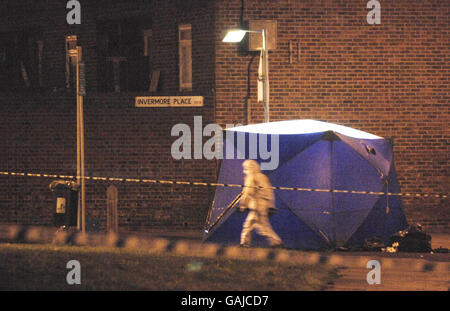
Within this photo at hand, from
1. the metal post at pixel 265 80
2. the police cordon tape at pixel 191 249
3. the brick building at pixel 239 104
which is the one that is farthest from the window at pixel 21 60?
the metal post at pixel 265 80

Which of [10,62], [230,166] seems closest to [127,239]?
[230,166]

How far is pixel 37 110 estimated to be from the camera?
20.0 metres

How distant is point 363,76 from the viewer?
1961 centimetres

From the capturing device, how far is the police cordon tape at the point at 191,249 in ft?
43.3

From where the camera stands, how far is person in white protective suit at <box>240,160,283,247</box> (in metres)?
15.0

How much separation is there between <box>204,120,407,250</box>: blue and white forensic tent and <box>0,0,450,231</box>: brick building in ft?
11.2

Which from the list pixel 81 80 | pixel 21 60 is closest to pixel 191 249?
pixel 81 80

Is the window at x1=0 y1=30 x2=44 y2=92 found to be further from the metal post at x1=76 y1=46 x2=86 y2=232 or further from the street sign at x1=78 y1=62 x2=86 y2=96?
the street sign at x1=78 y1=62 x2=86 y2=96

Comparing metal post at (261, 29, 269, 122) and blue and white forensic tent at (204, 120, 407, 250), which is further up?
metal post at (261, 29, 269, 122)

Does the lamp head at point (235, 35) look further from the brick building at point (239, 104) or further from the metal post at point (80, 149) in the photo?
the metal post at point (80, 149)

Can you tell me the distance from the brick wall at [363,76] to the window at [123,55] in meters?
2.45

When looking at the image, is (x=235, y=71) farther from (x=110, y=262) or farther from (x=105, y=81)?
(x=110, y=262)

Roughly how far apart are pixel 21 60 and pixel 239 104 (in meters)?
6.34

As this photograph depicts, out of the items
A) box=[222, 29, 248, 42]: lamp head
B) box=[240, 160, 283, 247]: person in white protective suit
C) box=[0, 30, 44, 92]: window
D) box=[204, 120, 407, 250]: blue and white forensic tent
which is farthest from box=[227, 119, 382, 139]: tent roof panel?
box=[0, 30, 44, 92]: window
